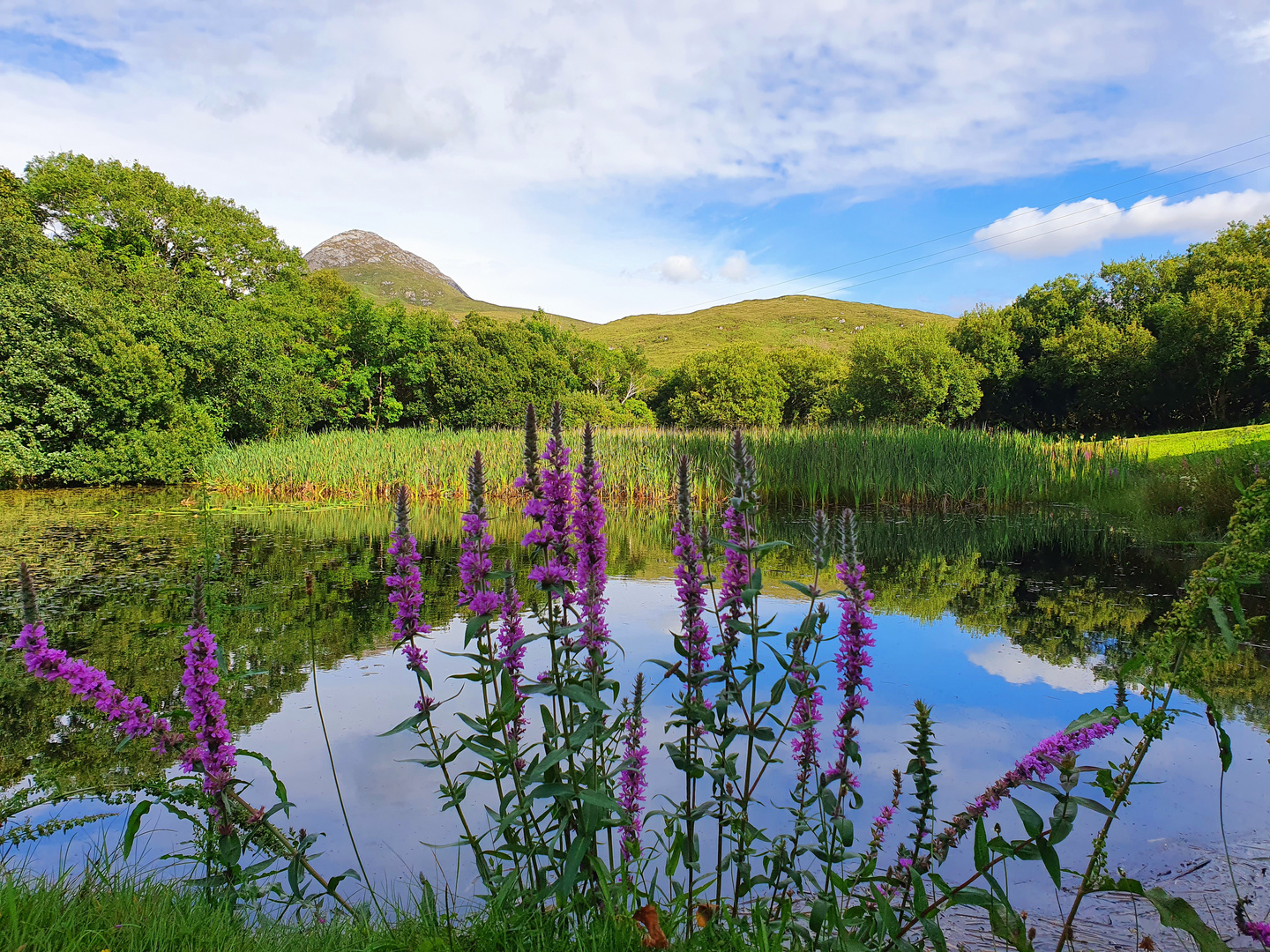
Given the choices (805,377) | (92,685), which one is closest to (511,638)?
(92,685)

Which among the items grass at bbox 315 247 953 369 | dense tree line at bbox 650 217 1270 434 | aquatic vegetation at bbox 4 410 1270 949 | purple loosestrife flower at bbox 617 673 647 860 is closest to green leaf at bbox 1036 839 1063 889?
aquatic vegetation at bbox 4 410 1270 949

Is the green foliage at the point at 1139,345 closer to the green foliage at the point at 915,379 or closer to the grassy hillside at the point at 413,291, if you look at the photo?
the green foliage at the point at 915,379

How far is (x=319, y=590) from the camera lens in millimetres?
7250

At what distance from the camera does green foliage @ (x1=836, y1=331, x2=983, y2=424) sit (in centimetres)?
3988

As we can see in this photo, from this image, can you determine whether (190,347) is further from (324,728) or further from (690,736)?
(690,736)

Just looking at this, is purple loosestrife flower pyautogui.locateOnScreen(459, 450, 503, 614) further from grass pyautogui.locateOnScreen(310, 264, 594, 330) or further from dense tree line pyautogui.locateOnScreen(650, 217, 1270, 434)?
grass pyautogui.locateOnScreen(310, 264, 594, 330)

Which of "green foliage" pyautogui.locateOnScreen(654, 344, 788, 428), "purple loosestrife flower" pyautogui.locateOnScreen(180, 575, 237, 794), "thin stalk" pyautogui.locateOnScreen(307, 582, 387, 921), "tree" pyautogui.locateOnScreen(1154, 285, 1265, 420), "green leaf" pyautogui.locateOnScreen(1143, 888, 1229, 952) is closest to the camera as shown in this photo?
"green leaf" pyautogui.locateOnScreen(1143, 888, 1229, 952)

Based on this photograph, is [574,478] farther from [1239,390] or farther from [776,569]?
[1239,390]

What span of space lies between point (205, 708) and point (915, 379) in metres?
42.2

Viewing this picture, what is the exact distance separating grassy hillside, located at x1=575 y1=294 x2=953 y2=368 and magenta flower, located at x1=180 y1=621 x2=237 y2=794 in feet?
260

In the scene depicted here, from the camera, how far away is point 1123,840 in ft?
9.20

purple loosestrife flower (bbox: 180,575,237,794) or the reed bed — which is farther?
the reed bed

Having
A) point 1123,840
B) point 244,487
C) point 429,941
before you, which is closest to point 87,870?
point 429,941

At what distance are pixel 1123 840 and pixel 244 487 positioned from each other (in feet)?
65.7
